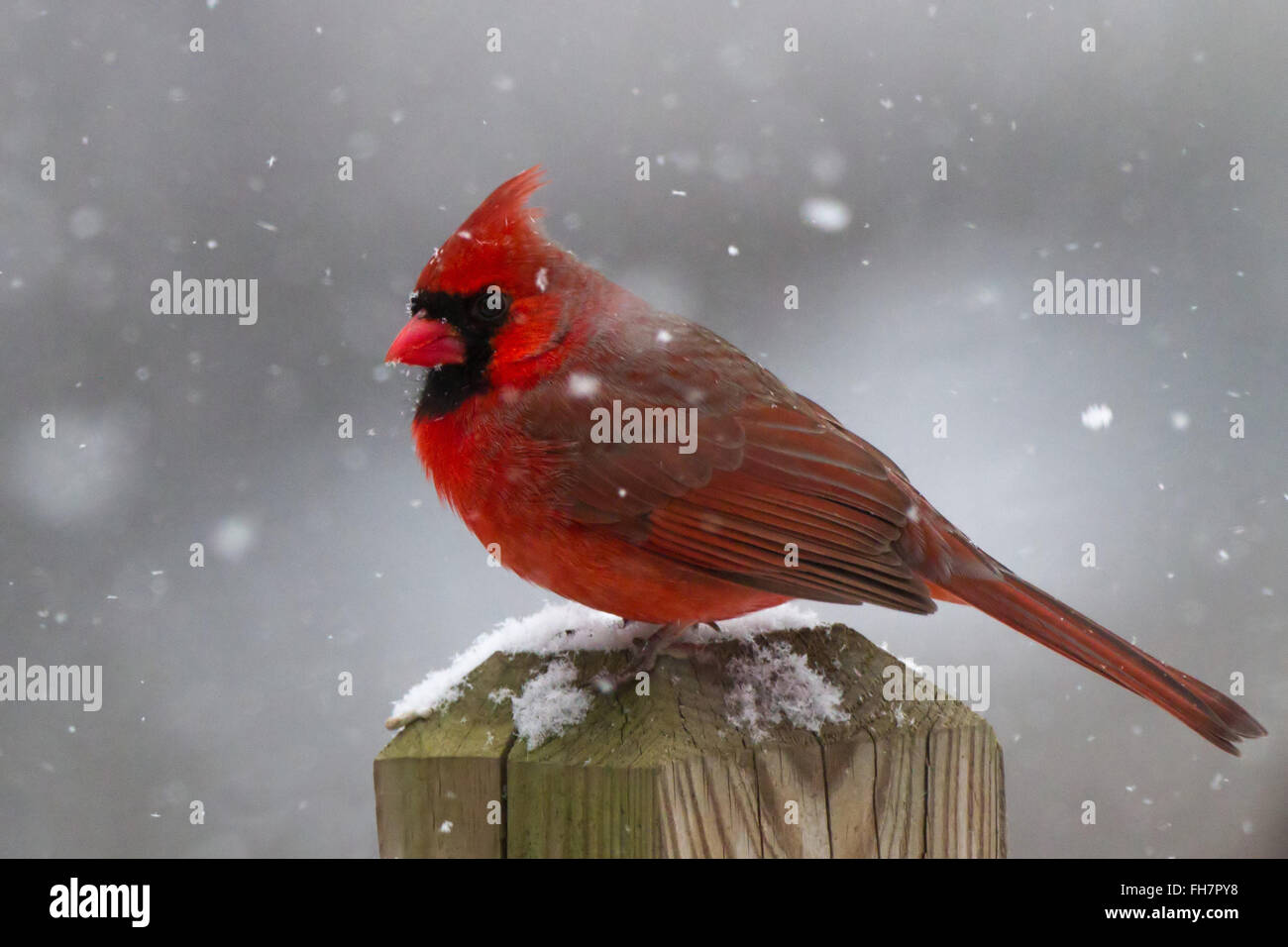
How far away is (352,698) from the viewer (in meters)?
3.83

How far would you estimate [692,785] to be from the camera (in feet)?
5.35

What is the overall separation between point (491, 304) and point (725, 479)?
56 centimetres

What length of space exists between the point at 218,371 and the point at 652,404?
6.86ft

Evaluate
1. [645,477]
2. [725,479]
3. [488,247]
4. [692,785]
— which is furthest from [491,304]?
[692,785]

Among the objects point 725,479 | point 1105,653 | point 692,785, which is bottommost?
point 692,785

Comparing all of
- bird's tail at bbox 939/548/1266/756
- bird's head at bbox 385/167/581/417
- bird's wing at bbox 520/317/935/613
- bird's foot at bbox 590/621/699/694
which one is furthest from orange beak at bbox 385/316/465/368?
bird's tail at bbox 939/548/1266/756

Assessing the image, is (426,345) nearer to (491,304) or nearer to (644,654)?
(491,304)

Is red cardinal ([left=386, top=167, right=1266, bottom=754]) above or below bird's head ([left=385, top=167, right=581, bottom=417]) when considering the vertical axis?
below

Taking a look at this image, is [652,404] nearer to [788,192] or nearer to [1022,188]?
[788,192]

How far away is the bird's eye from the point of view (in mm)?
2320

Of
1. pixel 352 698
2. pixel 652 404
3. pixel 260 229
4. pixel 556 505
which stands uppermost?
pixel 260 229

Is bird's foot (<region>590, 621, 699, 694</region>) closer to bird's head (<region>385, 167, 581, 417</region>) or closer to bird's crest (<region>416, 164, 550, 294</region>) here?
bird's head (<region>385, 167, 581, 417</region>)
